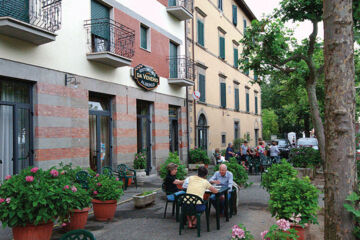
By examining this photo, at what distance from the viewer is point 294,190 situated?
5.32 m

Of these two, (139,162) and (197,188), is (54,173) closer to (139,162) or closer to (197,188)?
(197,188)

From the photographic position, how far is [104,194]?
658cm

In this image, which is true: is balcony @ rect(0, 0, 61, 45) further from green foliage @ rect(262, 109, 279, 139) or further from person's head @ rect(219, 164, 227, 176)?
green foliage @ rect(262, 109, 279, 139)

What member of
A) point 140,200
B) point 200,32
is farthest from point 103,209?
point 200,32

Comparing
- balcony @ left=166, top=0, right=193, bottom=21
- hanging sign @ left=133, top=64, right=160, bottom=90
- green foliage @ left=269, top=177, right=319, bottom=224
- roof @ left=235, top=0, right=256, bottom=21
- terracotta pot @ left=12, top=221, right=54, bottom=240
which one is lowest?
terracotta pot @ left=12, top=221, right=54, bottom=240

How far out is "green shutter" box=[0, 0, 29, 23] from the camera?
7.57 m

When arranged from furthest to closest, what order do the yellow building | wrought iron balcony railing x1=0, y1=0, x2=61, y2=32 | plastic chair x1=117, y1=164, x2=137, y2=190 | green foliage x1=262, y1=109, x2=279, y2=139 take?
green foliage x1=262, y1=109, x2=279, y2=139, the yellow building, plastic chair x1=117, y1=164, x2=137, y2=190, wrought iron balcony railing x1=0, y1=0, x2=61, y2=32

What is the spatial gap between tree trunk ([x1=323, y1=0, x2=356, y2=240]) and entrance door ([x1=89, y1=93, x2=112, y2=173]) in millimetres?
8483

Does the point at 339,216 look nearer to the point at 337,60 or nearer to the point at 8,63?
the point at 337,60

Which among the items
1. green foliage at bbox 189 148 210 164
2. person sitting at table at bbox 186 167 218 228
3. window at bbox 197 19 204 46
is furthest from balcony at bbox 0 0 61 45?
window at bbox 197 19 204 46

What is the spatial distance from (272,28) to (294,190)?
723 centimetres

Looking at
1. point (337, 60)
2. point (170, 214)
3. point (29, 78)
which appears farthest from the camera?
point (29, 78)

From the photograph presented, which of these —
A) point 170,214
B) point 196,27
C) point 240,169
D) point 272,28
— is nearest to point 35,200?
point 170,214

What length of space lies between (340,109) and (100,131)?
8.88 m
